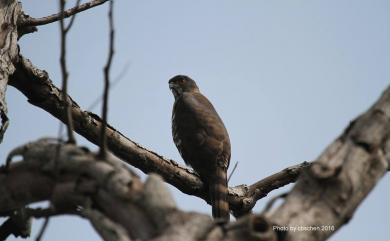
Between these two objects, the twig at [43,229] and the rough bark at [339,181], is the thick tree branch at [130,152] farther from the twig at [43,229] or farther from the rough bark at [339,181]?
the rough bark at [339,181]

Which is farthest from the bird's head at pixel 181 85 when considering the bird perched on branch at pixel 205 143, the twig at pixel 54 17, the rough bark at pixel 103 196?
the rough bark at pixel 103 196

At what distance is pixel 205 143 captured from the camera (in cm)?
720

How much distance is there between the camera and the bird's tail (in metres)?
5.75

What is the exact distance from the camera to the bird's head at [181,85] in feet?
31.9

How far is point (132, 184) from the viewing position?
216 cm

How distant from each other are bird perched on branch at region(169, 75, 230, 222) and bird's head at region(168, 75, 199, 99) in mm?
1082

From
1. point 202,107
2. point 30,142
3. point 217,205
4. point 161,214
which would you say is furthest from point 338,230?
point 202,107

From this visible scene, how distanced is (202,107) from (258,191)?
103 inches

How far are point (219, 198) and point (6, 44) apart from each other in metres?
2.80

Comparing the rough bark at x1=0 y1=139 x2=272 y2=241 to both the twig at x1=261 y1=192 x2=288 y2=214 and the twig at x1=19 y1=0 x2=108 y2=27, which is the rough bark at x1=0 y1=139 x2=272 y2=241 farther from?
the twig at x1=19 y1=0 x2=108 y2=27

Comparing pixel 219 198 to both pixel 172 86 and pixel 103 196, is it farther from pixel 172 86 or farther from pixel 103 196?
pixel 172 86

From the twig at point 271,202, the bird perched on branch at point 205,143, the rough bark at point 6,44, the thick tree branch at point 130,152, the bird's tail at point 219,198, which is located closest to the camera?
the twig at point 271,202

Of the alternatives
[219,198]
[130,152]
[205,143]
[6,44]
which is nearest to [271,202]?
[6,44]

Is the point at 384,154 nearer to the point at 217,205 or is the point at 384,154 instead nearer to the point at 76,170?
the point at 76,170
